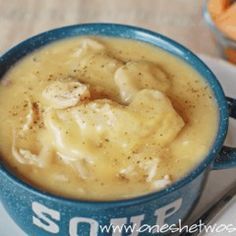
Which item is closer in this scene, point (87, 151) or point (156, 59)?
point (87, 151)

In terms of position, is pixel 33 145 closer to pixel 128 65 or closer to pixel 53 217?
pixel 53 217

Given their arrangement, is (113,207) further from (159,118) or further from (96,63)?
(96,63)

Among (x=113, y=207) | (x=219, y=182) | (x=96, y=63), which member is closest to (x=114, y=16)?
(x=96, y=63)

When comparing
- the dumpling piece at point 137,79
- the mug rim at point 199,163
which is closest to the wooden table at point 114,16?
the mug rim at point 199,163

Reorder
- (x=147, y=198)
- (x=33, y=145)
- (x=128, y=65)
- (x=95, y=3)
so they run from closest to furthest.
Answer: (x=147, y=198)
(x=33, y=145)
(x=128, y=65)
(x=95, y=3)

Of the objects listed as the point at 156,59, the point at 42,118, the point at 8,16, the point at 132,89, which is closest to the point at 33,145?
the point at 42,118

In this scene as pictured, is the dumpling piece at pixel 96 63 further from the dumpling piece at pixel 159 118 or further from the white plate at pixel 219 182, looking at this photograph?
the white plate at pixel 219 182
